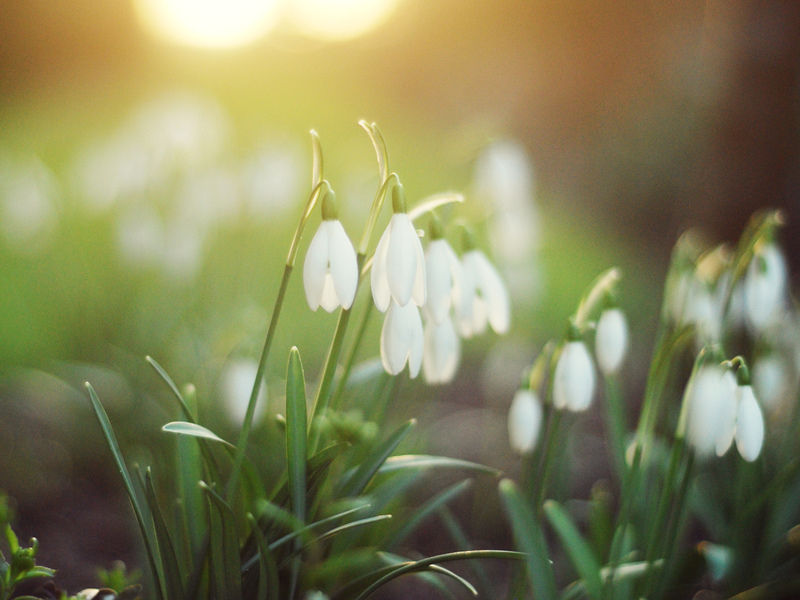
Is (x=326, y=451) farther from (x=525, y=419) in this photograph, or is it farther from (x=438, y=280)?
(x=525, y=419)

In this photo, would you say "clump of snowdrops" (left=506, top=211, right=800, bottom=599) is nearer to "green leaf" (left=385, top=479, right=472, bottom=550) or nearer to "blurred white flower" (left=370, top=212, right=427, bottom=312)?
"green leaf" (left=385, top=479, right=472, bottom=550)

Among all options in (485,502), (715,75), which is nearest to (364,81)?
(715,75)

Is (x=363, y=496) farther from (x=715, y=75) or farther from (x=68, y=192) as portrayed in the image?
(x=68, y=192)

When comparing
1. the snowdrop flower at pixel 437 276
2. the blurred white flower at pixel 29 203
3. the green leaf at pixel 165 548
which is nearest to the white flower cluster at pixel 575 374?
the snowdrop flower at pixel 437 276

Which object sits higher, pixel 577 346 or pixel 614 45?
pixel 614 45

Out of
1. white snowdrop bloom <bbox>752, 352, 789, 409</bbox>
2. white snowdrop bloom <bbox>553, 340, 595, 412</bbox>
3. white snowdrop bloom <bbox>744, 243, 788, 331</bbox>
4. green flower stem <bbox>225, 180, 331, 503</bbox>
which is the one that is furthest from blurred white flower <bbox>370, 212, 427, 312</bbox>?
white snowdrop bloom <bbox>752, 352, 789, 409</bbox>

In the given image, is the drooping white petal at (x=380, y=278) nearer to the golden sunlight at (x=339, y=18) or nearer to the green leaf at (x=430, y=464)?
the green leaf at (x=430, y=464)

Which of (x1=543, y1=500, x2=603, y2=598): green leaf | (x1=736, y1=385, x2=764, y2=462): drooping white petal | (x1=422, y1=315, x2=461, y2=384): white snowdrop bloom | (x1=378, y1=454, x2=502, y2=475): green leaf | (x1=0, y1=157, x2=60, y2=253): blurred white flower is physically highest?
(x1=0, y1=157, x2=60, y2=253): blurred white flower
